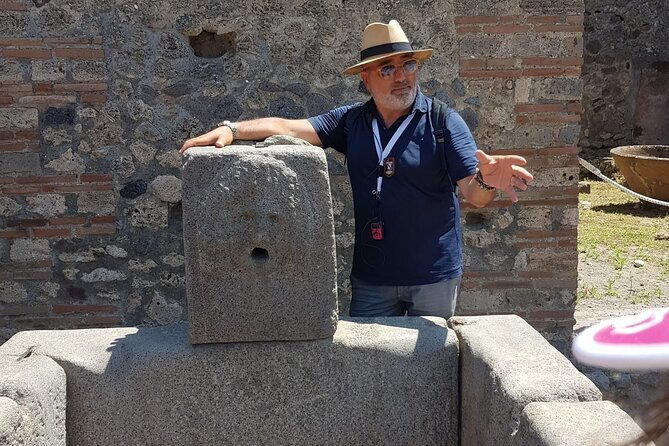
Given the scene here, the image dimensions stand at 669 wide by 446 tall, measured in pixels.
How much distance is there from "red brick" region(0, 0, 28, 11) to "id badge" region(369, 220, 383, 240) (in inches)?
103

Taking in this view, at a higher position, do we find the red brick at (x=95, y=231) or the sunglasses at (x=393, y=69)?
the sunglasses at (x=393, y=69)

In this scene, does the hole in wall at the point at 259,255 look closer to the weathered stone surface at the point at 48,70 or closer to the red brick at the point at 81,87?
the red brick at the point at 81,87

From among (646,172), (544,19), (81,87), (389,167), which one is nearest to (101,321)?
(81,87)

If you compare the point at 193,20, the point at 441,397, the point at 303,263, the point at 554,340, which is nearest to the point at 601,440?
the point at 441,397

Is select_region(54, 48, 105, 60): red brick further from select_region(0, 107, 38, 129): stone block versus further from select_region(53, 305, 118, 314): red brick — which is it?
select_region(53, 305, 118, 314): red brick

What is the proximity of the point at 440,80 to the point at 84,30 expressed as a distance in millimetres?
2135

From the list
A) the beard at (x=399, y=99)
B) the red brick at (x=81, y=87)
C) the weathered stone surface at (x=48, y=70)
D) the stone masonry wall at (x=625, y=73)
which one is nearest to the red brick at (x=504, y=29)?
the beard at (x=399, y=99)

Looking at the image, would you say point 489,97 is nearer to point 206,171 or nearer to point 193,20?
point 193,20

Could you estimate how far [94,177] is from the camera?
4.46 metres

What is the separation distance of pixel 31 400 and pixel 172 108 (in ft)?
8.07

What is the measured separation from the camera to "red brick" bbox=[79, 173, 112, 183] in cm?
446

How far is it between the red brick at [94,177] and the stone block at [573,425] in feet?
10.2

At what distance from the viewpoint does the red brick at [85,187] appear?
4445 millimetres

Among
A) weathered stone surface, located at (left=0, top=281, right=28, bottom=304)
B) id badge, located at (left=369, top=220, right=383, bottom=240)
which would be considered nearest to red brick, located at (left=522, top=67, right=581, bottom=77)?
id badge, located at (left=369, top=220, right=383, bottom=240)
